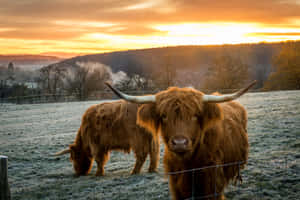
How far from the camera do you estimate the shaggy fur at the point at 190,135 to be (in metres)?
3.10

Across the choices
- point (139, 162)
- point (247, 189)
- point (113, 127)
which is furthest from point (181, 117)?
point (113, 127)

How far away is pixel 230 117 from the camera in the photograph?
4.21 metres

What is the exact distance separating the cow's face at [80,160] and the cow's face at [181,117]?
3707 mm

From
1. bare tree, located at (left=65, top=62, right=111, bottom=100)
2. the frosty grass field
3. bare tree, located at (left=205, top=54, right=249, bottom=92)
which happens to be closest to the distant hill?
bare tree, located at (left=65, top=62, right=111, bottom=100)

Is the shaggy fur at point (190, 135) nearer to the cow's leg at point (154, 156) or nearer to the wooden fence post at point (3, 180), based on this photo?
the wooden fence post at point (3, 180)

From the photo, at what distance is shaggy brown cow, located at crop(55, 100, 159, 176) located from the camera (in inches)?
244

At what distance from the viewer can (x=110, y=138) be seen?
256 inches

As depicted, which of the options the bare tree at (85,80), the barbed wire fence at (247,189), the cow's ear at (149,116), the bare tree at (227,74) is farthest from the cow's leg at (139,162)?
the bare tree at (85,80)

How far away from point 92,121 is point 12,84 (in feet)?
154

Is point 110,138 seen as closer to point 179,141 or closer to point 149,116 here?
point 149,116

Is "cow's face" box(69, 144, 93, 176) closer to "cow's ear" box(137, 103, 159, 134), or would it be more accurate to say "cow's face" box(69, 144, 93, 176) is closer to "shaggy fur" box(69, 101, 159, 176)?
"shaggy fur" box(69, 101, 159, 176)

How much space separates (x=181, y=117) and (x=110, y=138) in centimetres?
367

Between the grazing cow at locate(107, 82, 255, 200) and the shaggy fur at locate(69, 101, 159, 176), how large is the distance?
2641 millimetres

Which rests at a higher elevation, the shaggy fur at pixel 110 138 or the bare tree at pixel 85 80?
the bare tree at pixel 85 80
